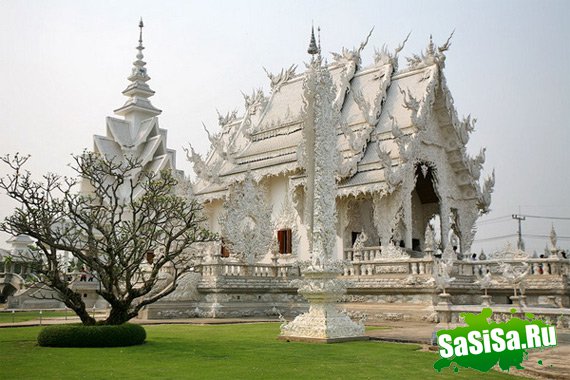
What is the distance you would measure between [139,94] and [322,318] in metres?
29.1

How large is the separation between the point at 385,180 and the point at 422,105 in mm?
2787

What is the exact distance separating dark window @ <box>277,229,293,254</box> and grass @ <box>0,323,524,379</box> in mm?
11322

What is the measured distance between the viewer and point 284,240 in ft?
71.2

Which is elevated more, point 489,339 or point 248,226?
point 248,226

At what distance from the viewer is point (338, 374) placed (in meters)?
6.21

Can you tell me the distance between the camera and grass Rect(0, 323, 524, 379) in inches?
244

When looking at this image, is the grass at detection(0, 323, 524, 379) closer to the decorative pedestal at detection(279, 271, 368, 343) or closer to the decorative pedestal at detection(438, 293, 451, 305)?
the decorative pedestal at detection(279, 271, 368, 343)

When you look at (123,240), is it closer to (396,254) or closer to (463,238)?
(396,254)

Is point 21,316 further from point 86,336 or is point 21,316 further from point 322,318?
point 322,318

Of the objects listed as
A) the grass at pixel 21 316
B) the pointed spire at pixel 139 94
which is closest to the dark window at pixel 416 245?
the grass at pixel 21 316

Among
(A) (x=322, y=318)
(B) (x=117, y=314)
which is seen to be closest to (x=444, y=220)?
(A) (x=322, y=318)

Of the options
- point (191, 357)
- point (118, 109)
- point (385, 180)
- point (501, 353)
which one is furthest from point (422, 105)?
point (118, 109)

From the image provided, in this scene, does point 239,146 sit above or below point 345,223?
above

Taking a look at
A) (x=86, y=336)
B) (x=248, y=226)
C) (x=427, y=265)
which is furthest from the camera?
(x=248, y=226)
